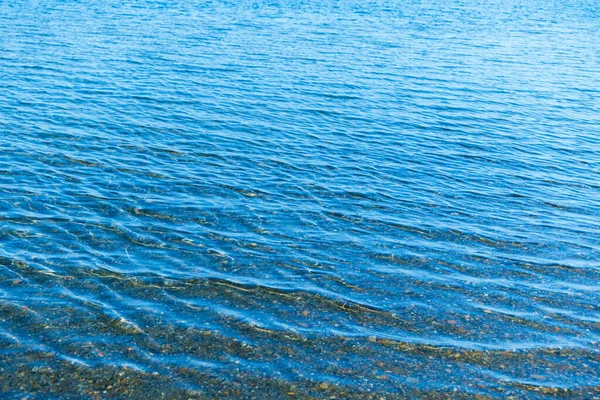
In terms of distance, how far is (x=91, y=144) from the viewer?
26.0 meters

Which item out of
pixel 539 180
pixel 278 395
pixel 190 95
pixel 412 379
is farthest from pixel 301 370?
pixel 190 95

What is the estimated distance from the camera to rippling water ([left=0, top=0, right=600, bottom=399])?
13.2 metres

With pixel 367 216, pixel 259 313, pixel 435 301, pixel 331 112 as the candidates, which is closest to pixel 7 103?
pixel 331 112

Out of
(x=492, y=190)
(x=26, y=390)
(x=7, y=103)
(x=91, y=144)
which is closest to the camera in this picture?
(x=26, y=390)

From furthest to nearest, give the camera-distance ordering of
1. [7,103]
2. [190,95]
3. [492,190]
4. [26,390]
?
[190,95], [7,103], [492,190], [26,390]

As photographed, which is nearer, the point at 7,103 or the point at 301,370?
the point at 301,370

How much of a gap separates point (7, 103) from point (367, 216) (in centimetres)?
2021

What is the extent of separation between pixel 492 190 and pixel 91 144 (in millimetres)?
16236

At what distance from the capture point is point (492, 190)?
77.7ft

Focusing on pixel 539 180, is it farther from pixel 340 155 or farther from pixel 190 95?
pixel 190 95

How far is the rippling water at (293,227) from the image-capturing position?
1323cm

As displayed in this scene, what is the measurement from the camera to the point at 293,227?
1980 cm

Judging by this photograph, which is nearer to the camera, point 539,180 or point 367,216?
point 367,216

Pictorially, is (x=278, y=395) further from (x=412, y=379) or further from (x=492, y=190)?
(x=492, y=190)
